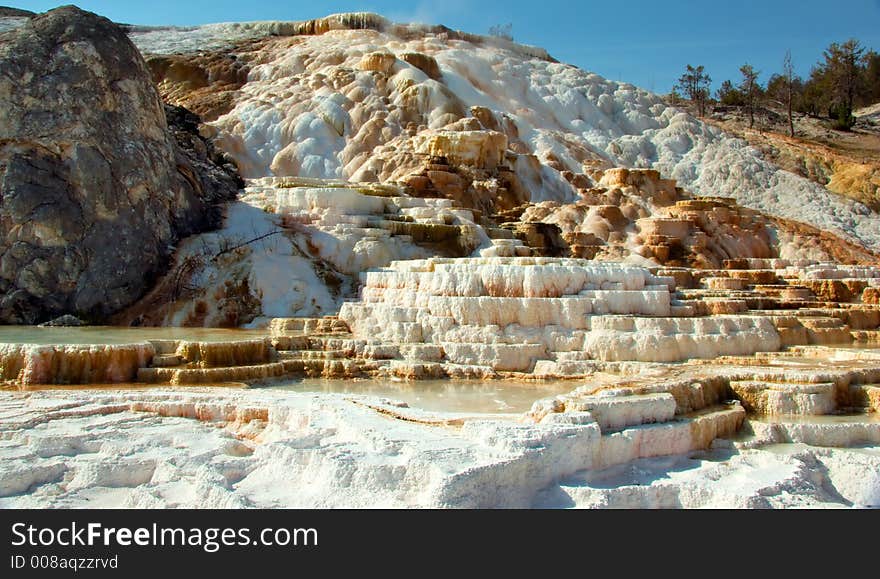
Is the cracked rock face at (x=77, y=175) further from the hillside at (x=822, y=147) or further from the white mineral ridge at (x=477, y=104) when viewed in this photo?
the hillside at (x=822, y=147)

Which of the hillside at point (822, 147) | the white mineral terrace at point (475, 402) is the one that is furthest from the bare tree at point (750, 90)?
the white mineral terrace at point (475, 402)

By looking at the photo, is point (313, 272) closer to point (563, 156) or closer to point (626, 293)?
point (626, 293)

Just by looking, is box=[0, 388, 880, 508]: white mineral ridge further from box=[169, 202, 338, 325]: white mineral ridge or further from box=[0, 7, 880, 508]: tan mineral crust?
box=[169, 202, 338, 325]: white mineral ridge

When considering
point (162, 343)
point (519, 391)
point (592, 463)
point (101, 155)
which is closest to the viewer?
point (592, 463)

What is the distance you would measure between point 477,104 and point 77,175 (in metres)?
13.7

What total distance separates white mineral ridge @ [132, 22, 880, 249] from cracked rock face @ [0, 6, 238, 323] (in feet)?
21.5

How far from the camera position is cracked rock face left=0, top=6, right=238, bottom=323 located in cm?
1233

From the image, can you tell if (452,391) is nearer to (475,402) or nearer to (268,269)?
(475,402)

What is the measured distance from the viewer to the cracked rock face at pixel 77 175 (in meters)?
12.3

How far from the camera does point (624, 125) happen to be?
27375mm

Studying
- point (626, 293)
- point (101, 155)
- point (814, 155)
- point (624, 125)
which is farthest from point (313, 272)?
point (814, 155)

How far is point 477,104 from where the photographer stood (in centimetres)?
2403

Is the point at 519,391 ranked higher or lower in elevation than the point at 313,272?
lower

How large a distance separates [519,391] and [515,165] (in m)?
13.1
